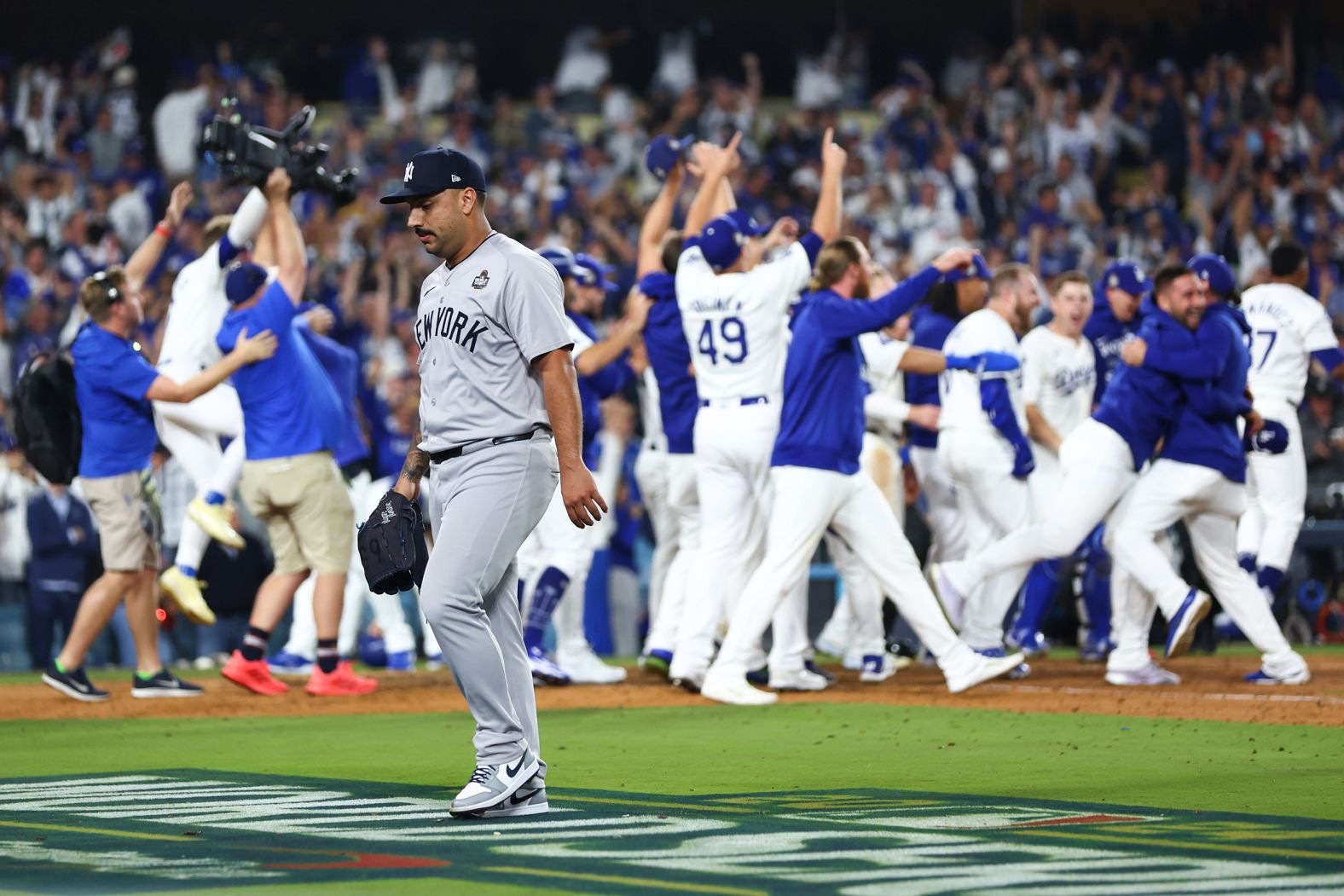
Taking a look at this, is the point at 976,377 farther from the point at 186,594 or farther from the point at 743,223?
the point at 186,594

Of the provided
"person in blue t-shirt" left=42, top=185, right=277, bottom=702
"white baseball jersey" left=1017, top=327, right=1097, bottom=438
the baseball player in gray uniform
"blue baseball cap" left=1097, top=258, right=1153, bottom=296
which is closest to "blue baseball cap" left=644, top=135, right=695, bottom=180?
"white baseball jersey" left=1017, top=327, right=1097, bottom=438

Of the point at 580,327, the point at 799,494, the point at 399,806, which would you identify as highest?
the point at 580,327

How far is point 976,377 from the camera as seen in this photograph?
12000 millimetres

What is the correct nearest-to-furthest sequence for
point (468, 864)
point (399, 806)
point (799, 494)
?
point (468, 864) → point (399, 806) → point (799, 494)

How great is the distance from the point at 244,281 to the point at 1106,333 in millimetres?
5551

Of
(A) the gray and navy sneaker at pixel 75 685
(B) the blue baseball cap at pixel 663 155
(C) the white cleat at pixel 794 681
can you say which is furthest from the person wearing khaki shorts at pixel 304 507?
(B) the blue baseball cap at pixel 663 155

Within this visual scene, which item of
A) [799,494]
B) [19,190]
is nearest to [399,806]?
[799,494]

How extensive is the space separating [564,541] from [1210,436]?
11.9ft

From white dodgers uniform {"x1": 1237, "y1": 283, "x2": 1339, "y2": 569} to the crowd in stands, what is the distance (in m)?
6.29

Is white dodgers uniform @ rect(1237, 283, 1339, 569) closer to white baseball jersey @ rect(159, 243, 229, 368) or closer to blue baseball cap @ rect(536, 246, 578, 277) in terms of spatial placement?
Answer: blue baseball cap @ rect(536, 246, 578, 277)

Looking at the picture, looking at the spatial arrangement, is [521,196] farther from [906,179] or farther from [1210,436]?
[1210,436]

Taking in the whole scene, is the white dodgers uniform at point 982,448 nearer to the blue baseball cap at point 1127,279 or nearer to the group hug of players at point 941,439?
the group hug of players at point 941,439

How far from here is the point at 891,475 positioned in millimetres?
12203

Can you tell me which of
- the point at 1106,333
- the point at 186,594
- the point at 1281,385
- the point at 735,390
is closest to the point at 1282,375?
the point at 1281,385
